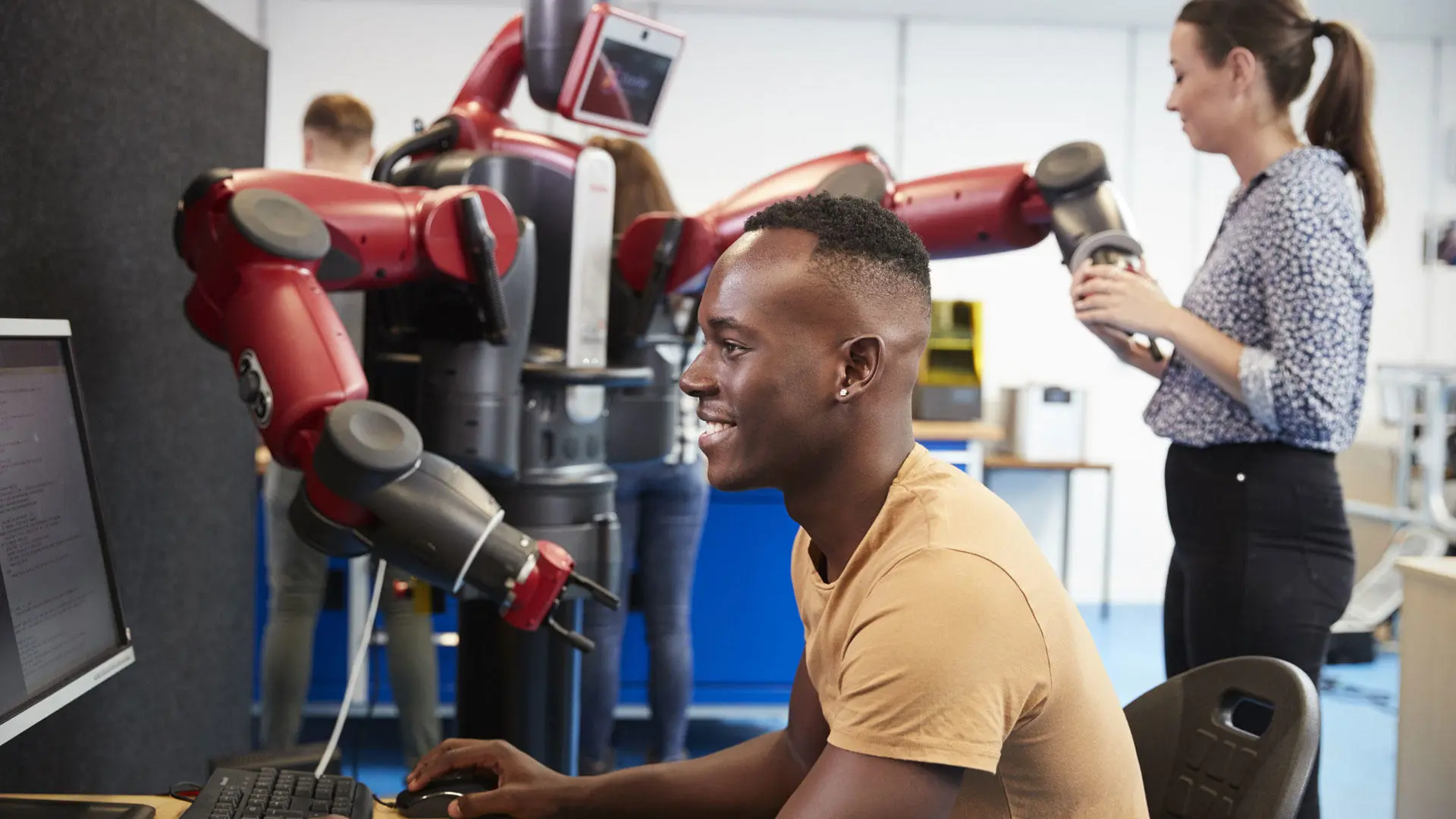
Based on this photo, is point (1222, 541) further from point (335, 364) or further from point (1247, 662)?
point (335, 364)

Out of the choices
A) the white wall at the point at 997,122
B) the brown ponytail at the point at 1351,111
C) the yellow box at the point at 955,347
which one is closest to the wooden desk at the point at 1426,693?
the brown ponytail at the point at 1351,111

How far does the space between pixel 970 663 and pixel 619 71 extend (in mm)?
1157

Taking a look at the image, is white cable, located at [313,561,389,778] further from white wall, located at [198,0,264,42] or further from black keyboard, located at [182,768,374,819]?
white wall, located at [198,0,264,42]

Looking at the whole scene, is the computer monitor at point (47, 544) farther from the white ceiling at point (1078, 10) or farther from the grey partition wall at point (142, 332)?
the white ceiling at point (1078, 10)

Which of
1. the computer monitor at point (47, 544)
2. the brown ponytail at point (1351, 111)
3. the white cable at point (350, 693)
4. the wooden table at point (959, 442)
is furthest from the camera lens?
the wooden table at point (959, 442)

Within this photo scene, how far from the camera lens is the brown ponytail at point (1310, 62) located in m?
1.44

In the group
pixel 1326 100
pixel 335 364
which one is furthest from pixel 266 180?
pixel 1326 100

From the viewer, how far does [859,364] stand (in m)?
0.83

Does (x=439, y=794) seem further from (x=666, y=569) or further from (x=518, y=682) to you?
(x=666, y=569)

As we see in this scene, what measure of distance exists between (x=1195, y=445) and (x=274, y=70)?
4.19 metres

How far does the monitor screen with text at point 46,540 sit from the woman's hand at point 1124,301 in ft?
3.57

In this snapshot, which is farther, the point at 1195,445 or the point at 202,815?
the point at 1195,445

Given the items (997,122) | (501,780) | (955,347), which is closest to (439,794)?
(501,780)

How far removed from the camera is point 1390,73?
16.7 feet
